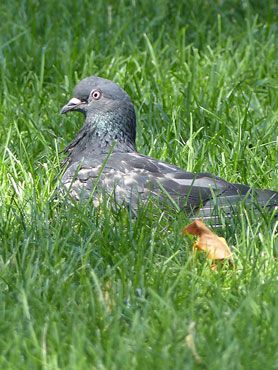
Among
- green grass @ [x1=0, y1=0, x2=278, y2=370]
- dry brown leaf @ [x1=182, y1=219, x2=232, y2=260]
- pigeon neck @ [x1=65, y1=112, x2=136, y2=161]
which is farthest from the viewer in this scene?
pigeon neck @ [x1=65, y1=112, x2=136, y2=161]

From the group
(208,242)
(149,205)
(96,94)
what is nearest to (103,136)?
(96,94)

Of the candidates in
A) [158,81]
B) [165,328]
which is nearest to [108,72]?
[158,81]

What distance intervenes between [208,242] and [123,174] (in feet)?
3.44

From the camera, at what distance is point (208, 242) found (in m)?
4.68

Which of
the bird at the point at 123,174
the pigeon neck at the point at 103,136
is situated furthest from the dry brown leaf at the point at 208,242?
the pigeon neck at the point at 103,136

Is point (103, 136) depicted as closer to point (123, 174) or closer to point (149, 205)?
point (123, 174)

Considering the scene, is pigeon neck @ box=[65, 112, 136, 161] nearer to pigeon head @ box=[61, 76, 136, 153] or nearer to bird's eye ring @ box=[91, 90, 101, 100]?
pigeon head @ box=[61, 76, 136, 153]

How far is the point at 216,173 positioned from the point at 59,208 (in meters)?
1.15

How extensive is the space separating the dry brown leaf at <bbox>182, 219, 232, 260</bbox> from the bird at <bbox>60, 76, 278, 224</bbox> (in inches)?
10.4

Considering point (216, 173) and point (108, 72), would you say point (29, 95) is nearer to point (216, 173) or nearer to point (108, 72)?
point (108, 72)

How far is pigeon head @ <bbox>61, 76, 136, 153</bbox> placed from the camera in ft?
19.9

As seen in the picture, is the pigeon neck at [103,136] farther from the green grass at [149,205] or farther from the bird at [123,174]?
the green grass at [149,205]

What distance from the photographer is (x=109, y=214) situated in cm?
484

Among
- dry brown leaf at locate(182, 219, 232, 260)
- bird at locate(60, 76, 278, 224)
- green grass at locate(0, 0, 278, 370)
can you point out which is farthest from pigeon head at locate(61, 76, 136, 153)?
dry brown leaf at locate(182, 219, 232, 260)
